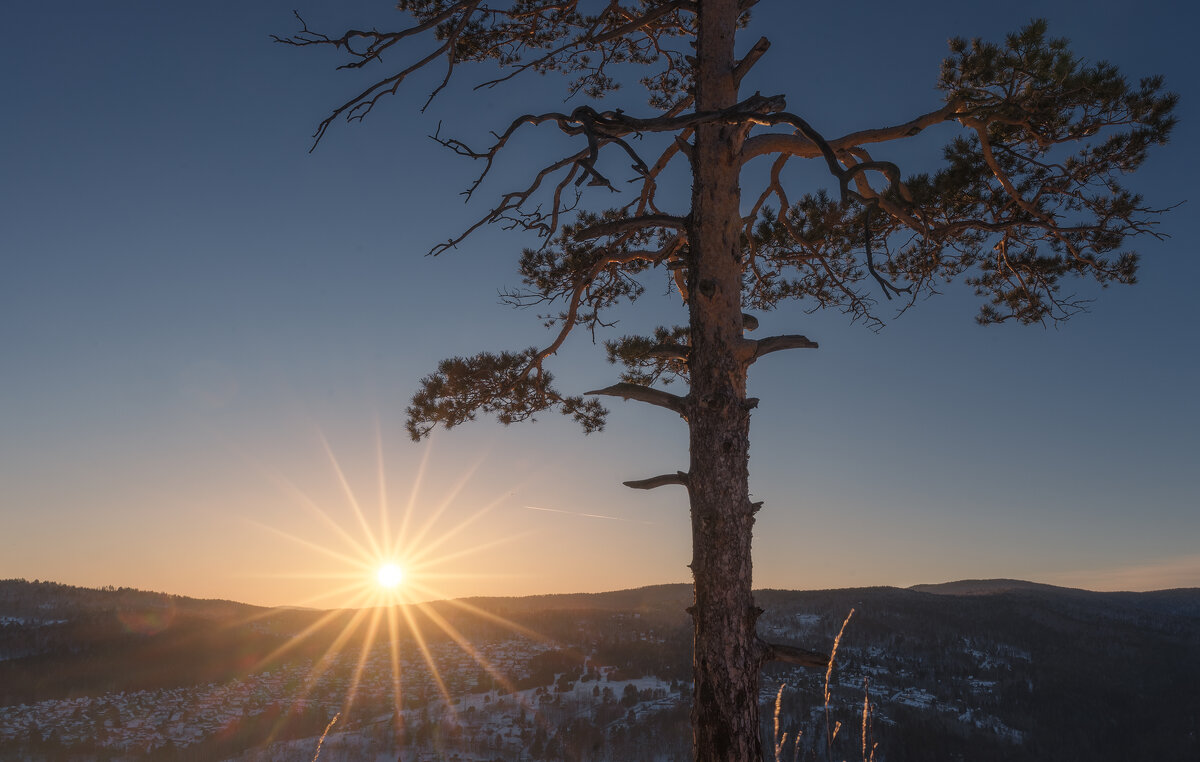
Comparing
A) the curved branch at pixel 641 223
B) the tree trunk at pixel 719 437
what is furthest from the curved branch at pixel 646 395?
the curved branch at pixel 641 223

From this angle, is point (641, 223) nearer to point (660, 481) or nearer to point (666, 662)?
point (660, 481)

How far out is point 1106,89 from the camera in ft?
16.7

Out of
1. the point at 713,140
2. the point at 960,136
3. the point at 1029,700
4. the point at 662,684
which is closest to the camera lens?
the point at 713,140

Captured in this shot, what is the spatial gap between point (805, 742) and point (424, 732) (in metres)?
22.5

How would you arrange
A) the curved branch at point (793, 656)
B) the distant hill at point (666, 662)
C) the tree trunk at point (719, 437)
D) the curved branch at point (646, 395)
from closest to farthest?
the tree trunk at point (719, 437) < the curved branch at point (793, 656) < the curved branch at point (646, 395) < the distant hill at point (666, 662)

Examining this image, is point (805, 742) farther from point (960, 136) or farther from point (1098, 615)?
point (1098, 615)

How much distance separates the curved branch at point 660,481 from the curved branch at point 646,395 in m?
0.40

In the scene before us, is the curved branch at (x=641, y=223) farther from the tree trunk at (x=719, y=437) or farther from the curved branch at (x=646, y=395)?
the curved branch at (x=646, y=395)

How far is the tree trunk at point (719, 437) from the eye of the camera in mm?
3506

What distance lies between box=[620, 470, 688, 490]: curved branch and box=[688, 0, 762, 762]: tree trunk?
0.11 m

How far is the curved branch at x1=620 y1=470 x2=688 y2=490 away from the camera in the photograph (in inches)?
159

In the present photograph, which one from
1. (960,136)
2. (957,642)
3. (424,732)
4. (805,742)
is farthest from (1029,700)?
(960,136)

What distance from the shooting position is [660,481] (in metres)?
4.15

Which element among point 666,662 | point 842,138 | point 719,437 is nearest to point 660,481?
point 719,437
